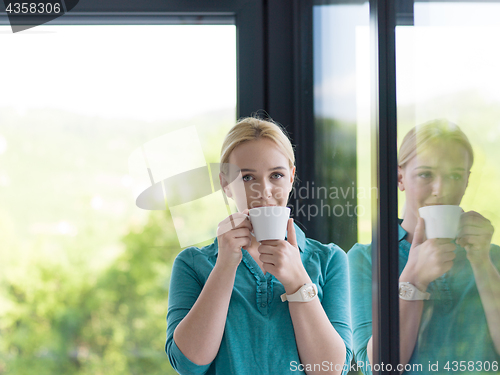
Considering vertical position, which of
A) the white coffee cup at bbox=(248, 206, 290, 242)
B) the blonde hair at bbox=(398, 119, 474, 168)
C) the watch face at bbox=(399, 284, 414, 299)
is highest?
the blonde hair at bbox=(398, 119, 474, 168)

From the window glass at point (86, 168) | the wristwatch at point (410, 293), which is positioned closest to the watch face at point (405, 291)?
the wristwatch at point (410, 293)

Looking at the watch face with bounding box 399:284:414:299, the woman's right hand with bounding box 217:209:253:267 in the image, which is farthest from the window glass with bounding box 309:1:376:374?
the woman's right hand with bounding box 217:209:253:267

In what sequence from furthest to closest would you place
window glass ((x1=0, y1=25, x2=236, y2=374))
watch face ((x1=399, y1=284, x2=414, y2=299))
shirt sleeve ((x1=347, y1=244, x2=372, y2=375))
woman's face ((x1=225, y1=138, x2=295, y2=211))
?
1. window glass ((x1=0, y1=25, x2=236, y2=374))
2. woman's face ((x1=225, y1=138, x2=295, y2=211))
3. shirt sleeve ((x1=347, y1=244, x2=372, y2=375))
4. watch face ((x1=399, y1=284, x2=414, y2=299))

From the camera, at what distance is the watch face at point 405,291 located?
1.74 ft

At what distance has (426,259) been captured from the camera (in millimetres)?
503

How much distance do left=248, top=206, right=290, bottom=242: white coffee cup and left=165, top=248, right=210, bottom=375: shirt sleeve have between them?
0.19 meters

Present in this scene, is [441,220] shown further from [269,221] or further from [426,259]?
[269,221]

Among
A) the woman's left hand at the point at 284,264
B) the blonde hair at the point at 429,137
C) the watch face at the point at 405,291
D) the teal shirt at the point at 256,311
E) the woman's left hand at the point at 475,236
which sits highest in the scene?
the blonde hair at the point at 429,137

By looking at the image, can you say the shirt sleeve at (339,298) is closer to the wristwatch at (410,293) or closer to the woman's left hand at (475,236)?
the wristwatch at (410,293)

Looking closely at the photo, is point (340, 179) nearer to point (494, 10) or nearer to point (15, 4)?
point (494, 10)

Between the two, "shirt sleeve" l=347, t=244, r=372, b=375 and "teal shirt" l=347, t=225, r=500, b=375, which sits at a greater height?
"teal shirt" l=347, t=225, r=500, b=375

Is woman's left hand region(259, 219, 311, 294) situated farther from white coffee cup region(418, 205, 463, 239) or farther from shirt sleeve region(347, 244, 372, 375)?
white coffee cup region(418, 205, 463, 239)

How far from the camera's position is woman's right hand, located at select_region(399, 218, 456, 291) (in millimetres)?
477

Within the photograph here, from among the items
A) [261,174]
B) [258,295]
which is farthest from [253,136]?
[258,295]
